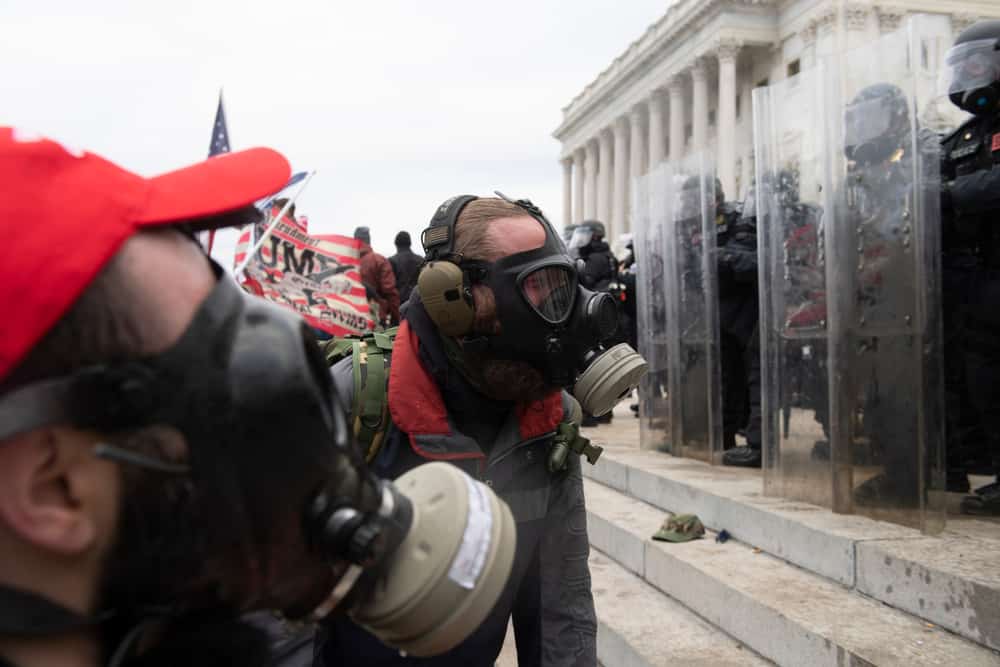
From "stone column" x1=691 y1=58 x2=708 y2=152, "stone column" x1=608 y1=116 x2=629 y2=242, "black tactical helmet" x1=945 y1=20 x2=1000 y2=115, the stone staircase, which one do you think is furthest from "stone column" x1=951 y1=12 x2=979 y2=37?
the stone staircase

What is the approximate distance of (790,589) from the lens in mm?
3707

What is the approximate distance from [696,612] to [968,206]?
2.27m

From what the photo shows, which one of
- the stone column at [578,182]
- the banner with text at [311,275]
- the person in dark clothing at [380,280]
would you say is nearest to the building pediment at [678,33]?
the stone column at [578,182]

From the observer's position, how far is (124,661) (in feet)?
2.81

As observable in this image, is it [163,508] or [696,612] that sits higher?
[163,508]

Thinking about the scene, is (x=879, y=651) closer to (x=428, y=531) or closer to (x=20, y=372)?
(x=428, y=531)

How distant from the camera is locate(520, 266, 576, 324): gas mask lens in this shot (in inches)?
78.4

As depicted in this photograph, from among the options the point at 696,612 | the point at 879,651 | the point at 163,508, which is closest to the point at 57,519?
the point at 163,508

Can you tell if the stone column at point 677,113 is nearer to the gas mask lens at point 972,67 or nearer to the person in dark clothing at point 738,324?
the person in dark clothing at point 738,324

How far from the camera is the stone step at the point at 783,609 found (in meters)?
2.98

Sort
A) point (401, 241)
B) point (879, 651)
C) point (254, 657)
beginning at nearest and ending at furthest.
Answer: point (254, 657), point (879, 651), point (401, 241)

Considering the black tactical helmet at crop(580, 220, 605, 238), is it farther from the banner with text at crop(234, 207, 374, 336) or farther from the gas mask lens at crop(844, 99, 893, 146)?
the gas mask lens at crop(844, 99, 893, 146)

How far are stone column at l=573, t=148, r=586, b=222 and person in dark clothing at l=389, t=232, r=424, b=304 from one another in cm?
5383

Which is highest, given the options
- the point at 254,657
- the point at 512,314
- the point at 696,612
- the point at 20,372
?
the point at 512,314
